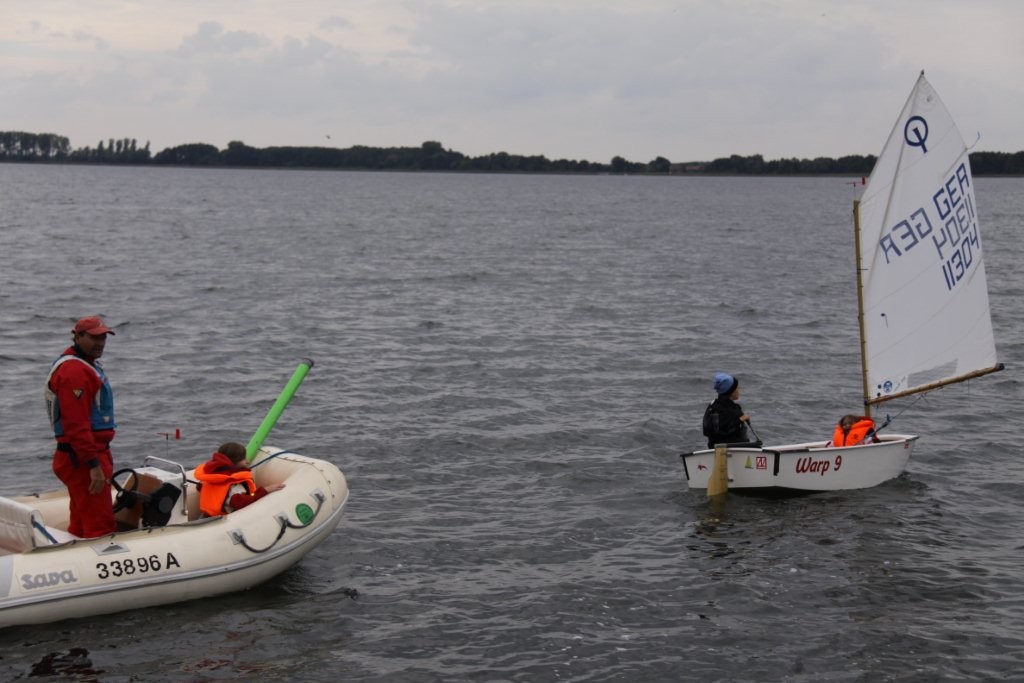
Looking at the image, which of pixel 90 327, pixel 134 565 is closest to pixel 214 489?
pixel 134 565

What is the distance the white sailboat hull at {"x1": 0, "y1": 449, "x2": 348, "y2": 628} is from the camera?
34.1 ft

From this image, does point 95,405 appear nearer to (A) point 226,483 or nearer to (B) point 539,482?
(A) point 226,483

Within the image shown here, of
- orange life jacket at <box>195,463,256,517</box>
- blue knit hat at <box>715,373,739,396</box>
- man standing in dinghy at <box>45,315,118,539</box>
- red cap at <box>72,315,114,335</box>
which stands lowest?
orange life jacket at <box>195,463,256,517</box>

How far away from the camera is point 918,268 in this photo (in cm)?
1678

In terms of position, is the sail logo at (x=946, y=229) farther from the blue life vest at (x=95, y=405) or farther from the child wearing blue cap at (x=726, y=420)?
the blue life vest at (x=95, y=405)

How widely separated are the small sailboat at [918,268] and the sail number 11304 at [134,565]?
29.4 feet

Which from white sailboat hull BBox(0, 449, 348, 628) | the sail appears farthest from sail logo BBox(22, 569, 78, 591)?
the sail

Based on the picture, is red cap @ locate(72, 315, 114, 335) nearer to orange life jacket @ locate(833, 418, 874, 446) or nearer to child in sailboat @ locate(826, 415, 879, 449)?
child in sailboat @ locate(826, 415, 879, 449)

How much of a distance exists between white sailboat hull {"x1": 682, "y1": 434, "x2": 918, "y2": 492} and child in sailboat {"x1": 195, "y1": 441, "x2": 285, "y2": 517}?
238 inches

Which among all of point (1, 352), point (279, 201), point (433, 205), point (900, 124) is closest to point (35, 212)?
point (279, 201)

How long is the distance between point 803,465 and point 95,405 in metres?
9.20

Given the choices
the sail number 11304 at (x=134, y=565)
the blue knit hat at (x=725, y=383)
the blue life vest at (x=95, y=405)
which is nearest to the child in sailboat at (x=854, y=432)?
the blue knit hat at (x=725, y=383)

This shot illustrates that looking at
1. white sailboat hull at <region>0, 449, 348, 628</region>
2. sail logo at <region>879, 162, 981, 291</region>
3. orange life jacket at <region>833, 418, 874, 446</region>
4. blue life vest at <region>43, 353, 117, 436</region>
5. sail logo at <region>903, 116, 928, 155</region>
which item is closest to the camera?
white sailboat hull at <region>0, 449, 348, 628</region>

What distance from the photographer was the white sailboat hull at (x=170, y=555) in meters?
10.4
